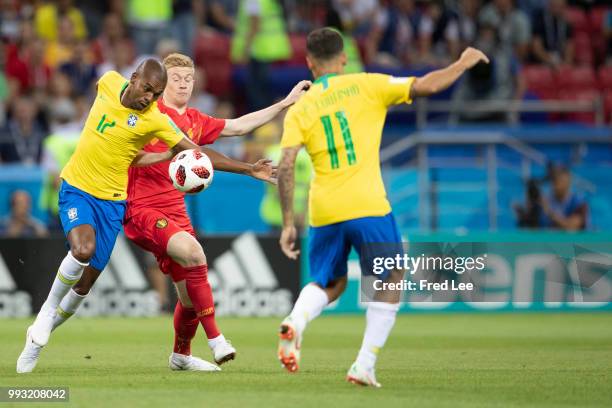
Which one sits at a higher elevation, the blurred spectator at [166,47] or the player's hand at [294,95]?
the blurred spectator at [166,47]

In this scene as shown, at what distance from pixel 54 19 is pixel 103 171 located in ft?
38.7

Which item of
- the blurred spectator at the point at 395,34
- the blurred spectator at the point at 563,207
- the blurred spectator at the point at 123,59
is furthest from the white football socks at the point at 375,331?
the blurred spectator at the point at 395,34

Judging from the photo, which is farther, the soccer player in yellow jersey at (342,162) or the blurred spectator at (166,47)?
the blurred spectator at (166,47)

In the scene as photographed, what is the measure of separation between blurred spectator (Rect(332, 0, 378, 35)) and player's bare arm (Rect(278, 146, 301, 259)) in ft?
41.1

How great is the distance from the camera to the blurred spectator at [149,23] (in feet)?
65.6

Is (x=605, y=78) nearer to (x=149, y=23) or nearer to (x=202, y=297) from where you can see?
(x=149, y=23)

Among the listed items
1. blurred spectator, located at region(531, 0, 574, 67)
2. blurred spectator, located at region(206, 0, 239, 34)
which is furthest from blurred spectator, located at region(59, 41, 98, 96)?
blurred spectator, located at region(531, 0, 574, 67)

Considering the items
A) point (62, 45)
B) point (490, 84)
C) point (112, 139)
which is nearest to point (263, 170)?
point (112, 139)

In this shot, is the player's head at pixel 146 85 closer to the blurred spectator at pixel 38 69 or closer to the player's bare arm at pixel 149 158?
the player's bare arm at pixel 149 158

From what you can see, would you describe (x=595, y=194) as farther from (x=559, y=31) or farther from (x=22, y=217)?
(x=22, y=217)

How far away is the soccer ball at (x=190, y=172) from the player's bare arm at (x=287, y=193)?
1.22m

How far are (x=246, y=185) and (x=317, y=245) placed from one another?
10036 millimetres

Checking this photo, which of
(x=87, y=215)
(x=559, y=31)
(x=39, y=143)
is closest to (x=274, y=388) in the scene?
(x=87, y=215)

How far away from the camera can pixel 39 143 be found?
1888cm
